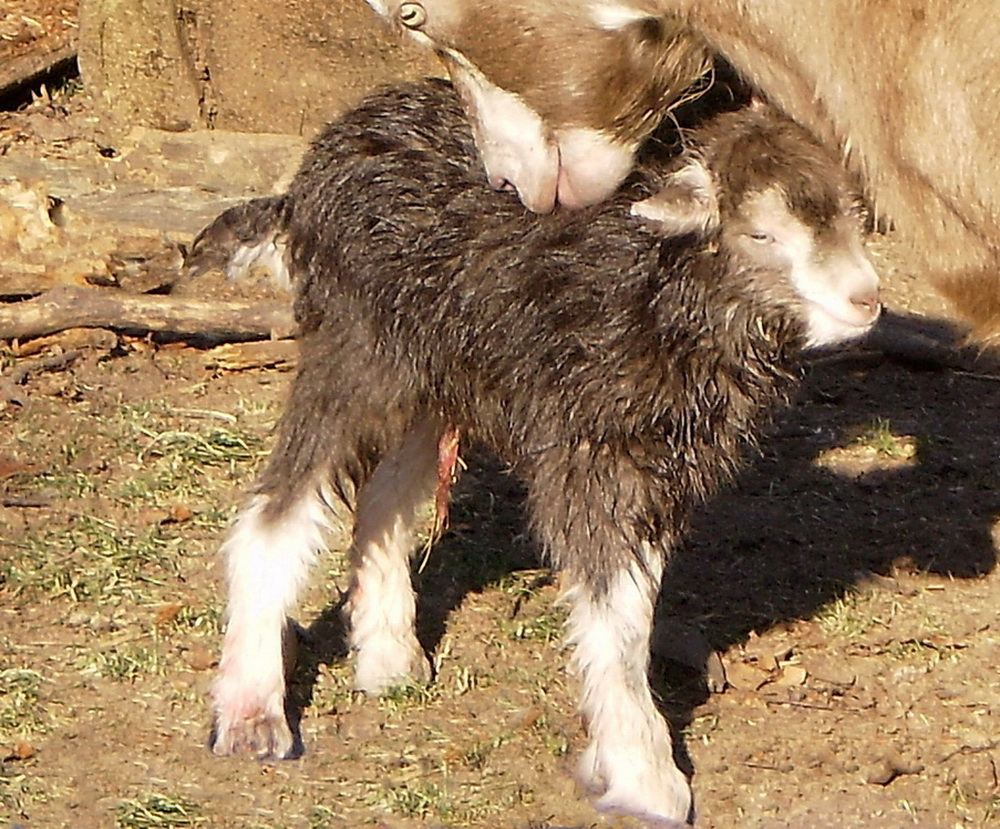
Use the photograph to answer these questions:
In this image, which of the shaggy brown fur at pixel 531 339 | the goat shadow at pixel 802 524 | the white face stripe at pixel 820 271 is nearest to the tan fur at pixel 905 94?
the shaggy brown fur at pixel 531 339

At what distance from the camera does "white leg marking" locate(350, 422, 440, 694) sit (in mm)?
5078

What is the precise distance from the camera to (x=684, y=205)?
4453mm

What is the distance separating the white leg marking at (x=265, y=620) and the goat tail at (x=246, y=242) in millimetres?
689

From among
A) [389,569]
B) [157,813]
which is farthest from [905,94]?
[157,813]

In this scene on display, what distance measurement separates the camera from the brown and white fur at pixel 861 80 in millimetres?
4688

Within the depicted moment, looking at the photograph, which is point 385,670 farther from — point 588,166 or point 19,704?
point 588,166

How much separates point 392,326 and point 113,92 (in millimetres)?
4214

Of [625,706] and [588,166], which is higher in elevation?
[588,166]

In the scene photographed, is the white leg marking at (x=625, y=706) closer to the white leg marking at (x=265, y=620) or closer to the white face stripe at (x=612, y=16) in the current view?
the white leg marking at (x=265, y=620)

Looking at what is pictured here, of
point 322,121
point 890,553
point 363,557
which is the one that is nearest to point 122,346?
point 322,121

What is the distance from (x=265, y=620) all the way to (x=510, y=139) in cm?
130

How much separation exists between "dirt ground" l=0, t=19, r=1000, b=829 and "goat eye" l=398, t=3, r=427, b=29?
5.53 ft

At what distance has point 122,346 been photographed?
282 inches

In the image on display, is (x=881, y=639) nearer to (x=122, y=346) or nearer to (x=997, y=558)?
(x=997, y=558)
